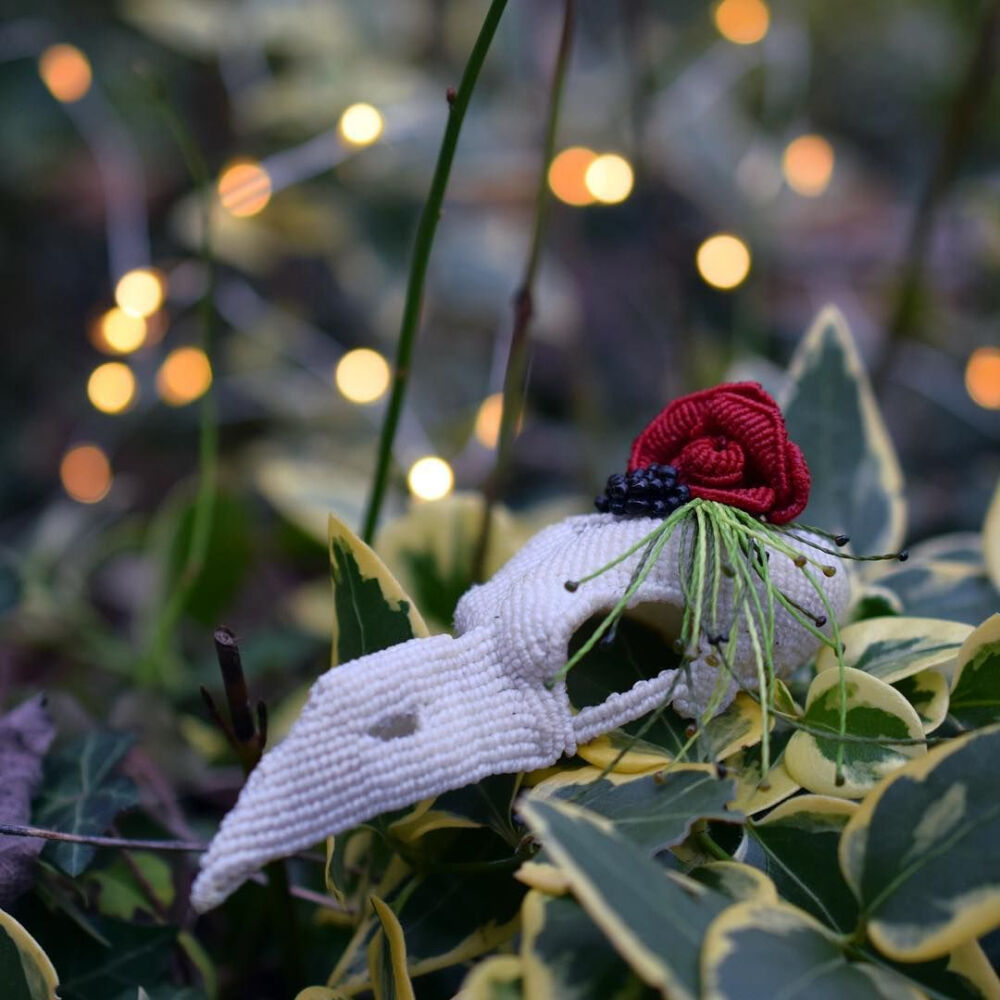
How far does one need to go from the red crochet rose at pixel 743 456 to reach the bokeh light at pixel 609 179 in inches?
11.5

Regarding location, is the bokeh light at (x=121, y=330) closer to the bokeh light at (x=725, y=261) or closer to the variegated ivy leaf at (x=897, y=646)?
the bokeh light at (x=725, y=261)

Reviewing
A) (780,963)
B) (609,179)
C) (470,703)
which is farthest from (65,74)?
(780,963)

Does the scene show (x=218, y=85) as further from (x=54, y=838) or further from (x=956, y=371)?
(x=54, y=838)

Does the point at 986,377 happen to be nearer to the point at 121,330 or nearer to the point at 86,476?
the point at 121,330

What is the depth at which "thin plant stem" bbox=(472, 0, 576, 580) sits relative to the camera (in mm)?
495

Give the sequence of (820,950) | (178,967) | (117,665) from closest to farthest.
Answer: (820,950) < (178,967) < (117,665)

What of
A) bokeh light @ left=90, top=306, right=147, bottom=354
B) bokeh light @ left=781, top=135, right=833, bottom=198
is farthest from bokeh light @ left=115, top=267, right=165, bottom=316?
bokeh light @ left=781, top=135, right=833, bottom=198

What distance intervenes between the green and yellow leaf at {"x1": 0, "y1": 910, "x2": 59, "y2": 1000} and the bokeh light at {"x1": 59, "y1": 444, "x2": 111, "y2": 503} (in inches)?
22.6

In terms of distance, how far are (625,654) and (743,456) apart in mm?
93

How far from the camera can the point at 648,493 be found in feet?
1.28

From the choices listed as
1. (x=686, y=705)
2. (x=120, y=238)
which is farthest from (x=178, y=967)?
(x=120, y=238)

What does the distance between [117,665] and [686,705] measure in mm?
487

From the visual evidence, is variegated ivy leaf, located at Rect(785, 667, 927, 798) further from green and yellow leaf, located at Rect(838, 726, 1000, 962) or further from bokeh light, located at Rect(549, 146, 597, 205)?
bokeh light, located at Rect(549, 146, 597, 205)

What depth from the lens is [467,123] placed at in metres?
1.14
